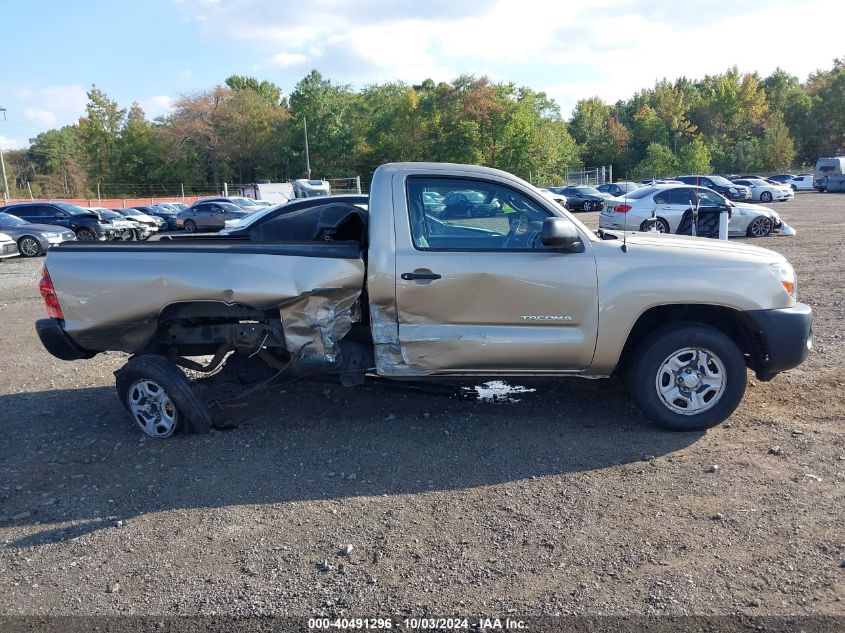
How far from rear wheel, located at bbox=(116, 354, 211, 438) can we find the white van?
179 feet

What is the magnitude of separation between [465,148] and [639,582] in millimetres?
55715

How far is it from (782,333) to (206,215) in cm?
3074

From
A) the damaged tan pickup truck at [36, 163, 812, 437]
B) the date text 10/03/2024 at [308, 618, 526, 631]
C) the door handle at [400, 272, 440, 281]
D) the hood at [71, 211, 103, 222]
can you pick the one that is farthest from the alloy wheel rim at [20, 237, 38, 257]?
the date text 10/03/2024 at [308, 618, 526, 631]

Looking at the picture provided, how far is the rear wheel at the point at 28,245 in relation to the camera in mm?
21172

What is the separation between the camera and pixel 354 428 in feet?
17.8

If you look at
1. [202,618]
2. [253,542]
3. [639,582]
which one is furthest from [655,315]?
[202,618]

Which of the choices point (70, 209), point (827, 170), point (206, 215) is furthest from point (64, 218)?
point (827, 170)

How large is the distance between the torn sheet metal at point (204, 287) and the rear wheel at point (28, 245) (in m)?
18.8

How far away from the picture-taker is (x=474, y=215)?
4992mm

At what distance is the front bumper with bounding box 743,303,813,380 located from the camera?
4883 millimetres

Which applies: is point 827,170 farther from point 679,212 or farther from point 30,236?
point 30,236

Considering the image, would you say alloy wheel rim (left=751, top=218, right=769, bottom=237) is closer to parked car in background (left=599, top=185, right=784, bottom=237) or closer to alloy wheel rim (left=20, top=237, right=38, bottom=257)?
parked car in background (left=599, top=185, right=784, bottom=237)

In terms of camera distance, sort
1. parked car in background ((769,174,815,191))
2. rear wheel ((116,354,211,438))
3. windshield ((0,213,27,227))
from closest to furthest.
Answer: rear wheel ((116,354,211,438)) → windshield ((0,213,27,227)) → parked car in background ((769,174,815,191))

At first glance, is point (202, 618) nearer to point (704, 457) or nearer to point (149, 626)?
point (149, 626)
